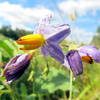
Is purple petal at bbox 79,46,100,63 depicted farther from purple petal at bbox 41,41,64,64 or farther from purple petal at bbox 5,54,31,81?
purple petal at bbox 5,54,31,81

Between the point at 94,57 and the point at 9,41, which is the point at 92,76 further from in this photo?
the point at 94,57

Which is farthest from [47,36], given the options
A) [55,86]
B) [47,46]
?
[55,86]

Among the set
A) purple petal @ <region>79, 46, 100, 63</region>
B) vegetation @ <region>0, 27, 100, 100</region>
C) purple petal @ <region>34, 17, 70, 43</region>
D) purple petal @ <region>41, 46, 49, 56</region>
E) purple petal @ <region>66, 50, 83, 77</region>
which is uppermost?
purple petal @ <region>34, 17, 70, 43</region>

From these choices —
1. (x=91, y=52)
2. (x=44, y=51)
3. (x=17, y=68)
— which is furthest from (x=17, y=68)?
(x=91, y=52)

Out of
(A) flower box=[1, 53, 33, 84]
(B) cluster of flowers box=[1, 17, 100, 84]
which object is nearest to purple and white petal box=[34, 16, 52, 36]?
(B) cluster of flowers box=[1, 17, 100, 84]

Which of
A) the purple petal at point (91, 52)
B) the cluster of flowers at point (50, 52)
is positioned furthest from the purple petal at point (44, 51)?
A: the purple petal at point (91, 52)

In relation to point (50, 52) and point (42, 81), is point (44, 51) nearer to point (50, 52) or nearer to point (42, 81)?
point (50, 52)

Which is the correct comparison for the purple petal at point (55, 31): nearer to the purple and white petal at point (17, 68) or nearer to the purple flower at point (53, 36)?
the purple flower at point (53, 36)
